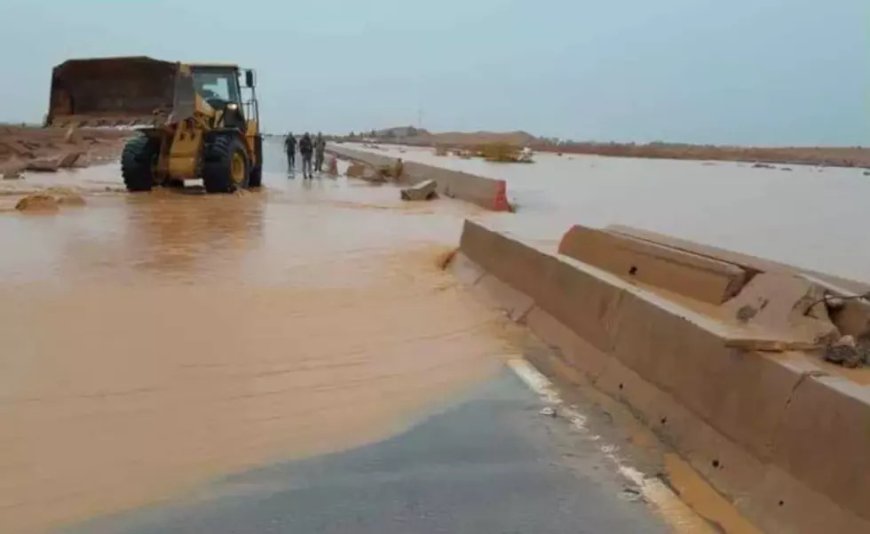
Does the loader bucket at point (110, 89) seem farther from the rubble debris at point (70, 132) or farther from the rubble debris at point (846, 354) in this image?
the rubble debris at point (846, 354)

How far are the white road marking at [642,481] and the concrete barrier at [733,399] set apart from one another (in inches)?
8.9

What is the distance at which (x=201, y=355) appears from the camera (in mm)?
7398

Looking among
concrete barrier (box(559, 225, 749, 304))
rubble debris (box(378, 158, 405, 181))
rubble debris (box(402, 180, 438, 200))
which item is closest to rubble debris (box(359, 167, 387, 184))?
rubble debris (box(378, 158, 405, 181))

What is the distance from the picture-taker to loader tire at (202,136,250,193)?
78.6 ft

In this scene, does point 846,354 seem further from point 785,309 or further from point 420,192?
point 420,192

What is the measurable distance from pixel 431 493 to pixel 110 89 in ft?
71.7

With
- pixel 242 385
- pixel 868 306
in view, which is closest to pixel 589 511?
pixel 868 306

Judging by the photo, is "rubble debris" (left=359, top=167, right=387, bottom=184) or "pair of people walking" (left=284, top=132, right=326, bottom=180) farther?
"pair of people walking" (left=284, top=132, right=326, bottom=180)

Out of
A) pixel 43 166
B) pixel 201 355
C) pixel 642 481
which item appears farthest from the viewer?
pixel 43 166

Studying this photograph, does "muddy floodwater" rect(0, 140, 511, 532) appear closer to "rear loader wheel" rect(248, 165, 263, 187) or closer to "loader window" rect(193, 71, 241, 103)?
"loader window" rect(193, 71, 241, 103)

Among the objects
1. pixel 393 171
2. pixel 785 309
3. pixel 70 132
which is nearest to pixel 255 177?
pixel 70 132

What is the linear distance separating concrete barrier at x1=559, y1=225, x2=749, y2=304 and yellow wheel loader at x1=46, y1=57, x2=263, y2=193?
51.7 ft

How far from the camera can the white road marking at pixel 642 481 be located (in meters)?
4.40

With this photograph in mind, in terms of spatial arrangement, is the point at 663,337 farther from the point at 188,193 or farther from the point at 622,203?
the point at 622,203
